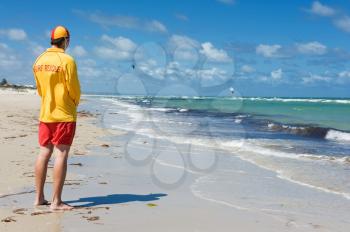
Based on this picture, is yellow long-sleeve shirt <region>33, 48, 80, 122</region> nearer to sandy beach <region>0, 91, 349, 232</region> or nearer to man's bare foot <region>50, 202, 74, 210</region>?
man's bare foot <region>50, 202, 74, 210</region>

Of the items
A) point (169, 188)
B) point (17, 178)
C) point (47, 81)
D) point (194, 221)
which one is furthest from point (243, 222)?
point (17, 178)

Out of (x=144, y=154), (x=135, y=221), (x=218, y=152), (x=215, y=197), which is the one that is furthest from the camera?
(x=218, y=152)

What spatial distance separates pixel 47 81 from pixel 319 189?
387cm

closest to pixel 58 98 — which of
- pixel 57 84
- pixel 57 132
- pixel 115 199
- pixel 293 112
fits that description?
pixel 57 84

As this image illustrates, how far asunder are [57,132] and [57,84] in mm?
466

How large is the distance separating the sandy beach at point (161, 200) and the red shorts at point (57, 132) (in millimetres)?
672

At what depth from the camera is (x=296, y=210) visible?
516cm

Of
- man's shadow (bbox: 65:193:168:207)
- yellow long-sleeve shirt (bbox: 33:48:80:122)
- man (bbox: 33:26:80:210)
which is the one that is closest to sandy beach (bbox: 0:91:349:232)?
man's shadow (bbox: 65:193:168:207)

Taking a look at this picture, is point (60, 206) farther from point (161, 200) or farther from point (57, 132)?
point (161, 200)

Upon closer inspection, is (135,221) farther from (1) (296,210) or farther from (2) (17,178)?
(2) (17,178)

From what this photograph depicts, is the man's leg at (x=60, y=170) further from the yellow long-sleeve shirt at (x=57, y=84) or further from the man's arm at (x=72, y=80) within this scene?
the man's arm at (x=72, y=80)

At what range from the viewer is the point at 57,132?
4.77 m

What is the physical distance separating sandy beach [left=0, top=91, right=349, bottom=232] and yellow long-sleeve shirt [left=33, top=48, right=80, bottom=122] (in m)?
0.94

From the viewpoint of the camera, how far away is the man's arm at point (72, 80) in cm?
465
